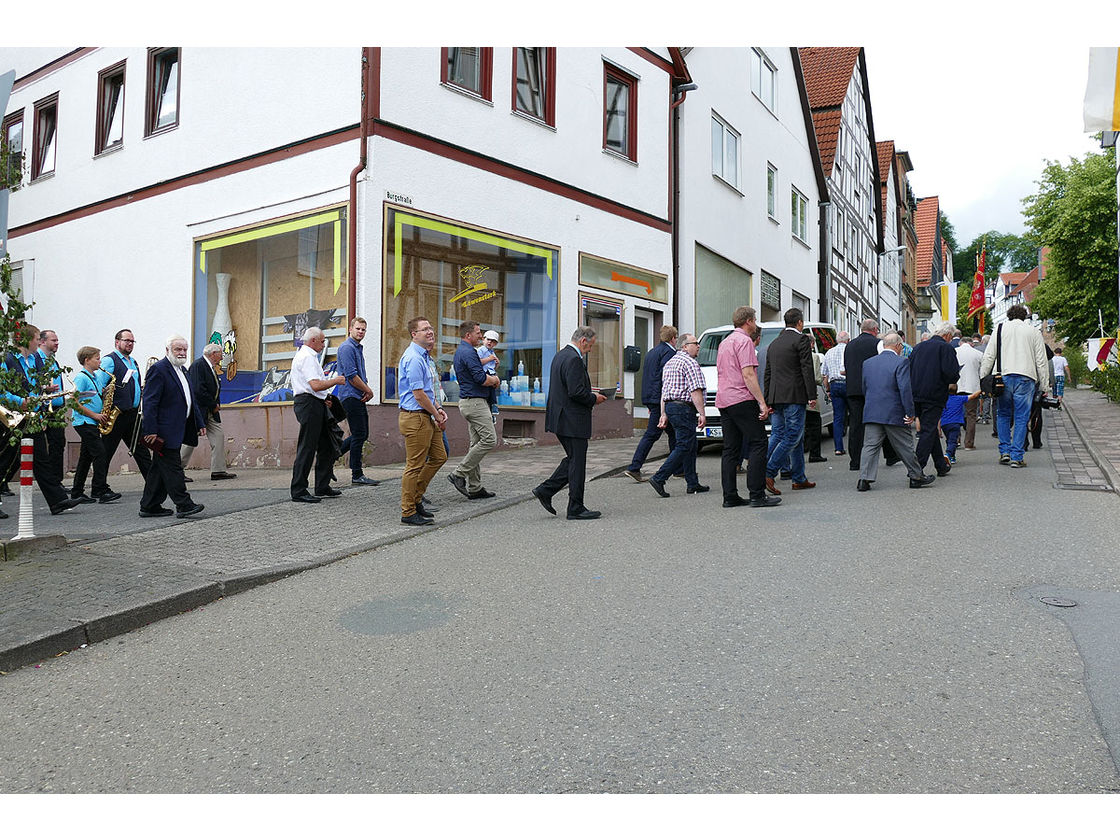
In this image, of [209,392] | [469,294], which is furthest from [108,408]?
[469,294]

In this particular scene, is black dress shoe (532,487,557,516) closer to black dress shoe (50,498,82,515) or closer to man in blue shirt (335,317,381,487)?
man in blue shirt (335,317,381,487)

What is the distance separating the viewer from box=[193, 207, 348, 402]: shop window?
44.0 feet

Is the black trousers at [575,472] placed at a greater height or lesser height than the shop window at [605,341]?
lesser

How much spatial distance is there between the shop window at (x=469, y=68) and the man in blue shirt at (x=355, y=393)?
5.25 m

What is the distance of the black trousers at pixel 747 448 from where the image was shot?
29.4ft

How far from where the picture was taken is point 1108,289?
41969mm

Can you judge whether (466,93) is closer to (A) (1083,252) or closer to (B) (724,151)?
(B) (724,151)

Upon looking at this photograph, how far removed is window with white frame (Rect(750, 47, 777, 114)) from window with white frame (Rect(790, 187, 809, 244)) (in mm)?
3209

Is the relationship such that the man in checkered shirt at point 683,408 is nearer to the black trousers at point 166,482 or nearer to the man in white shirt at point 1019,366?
the man in white shirt at point 1019,366

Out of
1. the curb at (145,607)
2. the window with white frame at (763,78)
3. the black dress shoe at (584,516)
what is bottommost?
the curb at (145,607)

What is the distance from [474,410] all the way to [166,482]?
118 inches

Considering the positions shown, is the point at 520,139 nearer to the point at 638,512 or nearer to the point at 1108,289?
the point at 638,512

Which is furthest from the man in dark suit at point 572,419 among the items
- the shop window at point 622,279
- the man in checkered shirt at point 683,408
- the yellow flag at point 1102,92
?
the shop window at point 622,279

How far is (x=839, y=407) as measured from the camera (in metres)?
13.3
